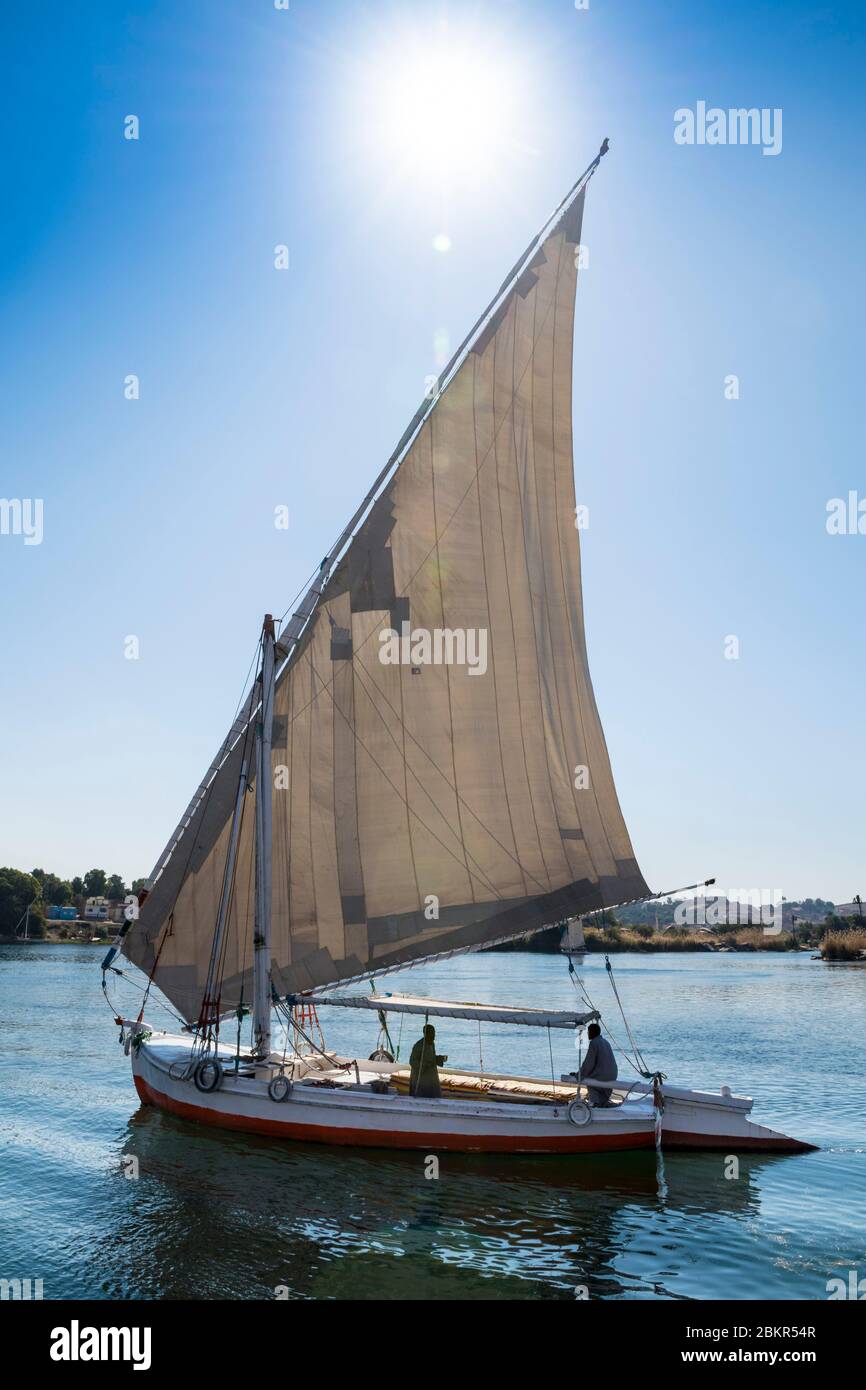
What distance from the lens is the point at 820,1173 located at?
1988cm

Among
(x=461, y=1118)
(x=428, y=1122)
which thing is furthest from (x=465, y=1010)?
(x=428, y=1122)

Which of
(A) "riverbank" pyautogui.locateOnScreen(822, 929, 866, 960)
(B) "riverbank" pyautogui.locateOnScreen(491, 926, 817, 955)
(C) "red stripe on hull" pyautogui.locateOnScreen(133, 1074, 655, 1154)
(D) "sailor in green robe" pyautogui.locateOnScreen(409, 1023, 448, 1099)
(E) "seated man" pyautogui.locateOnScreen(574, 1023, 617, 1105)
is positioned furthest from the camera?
(B) "riverbank" pyautogui.locateOnScreen(491, 926, 817, 955)

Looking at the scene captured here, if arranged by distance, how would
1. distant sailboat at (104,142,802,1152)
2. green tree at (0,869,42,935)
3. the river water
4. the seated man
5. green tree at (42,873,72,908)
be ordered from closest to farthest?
the river water
the seated man
distant sailboat at (104,142,802,1152)
green tree at (0,869,42,935)
green tree at (42,873,72,908)

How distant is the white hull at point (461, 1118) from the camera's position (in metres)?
19.0

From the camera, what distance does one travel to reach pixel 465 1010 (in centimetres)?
2027

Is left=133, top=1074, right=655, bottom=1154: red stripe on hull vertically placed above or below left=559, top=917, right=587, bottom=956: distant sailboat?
below

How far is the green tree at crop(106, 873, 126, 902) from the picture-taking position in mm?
189125

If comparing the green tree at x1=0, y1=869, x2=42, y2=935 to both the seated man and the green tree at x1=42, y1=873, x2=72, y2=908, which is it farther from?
the seated man

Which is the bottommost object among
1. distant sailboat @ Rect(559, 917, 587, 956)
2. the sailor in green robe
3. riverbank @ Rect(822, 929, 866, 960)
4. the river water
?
riverbank @ Rect(822, 929, 866, 960)

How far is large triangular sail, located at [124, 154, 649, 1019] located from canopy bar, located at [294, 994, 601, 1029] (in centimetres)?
64

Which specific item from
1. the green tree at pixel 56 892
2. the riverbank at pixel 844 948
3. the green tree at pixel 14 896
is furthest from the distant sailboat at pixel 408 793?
the green tree at pixel 56 892

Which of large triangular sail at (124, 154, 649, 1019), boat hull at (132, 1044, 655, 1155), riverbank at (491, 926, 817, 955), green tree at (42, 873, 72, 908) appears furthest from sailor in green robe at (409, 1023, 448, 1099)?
green tree at (42, 873, 72, 908)
